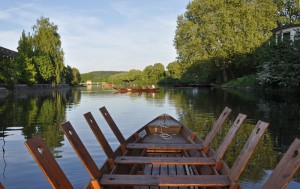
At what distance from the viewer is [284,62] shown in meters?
31.2

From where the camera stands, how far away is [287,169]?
11.4ft

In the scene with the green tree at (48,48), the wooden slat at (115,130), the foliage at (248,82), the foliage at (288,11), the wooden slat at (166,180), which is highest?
the foliage at (288,11)

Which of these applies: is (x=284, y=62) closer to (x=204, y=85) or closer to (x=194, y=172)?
(x=194, y=172)

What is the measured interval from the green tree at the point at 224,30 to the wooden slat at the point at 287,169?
4928cm

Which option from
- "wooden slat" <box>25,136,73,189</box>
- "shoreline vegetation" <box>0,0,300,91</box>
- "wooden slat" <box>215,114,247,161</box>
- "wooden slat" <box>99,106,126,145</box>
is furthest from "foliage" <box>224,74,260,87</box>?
"wooden slat" <box>25,136,73,189</box>

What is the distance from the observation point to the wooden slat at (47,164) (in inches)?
135

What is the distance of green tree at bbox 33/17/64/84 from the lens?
195ft

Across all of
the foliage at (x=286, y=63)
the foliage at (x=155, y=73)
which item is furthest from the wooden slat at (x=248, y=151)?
the foliage at (x=155, y=73)

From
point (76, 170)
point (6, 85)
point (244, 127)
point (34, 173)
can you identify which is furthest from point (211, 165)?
point (6, 85)

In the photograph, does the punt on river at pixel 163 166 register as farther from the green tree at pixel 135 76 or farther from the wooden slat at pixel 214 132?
the green tree at pixel 135 76

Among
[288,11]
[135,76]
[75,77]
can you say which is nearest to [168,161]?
[288,11]

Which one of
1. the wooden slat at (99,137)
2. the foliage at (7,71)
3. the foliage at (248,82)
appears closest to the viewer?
the wooden slat at (99,137)

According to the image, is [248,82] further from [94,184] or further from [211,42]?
[94,184]

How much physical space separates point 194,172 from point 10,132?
1040 cm
